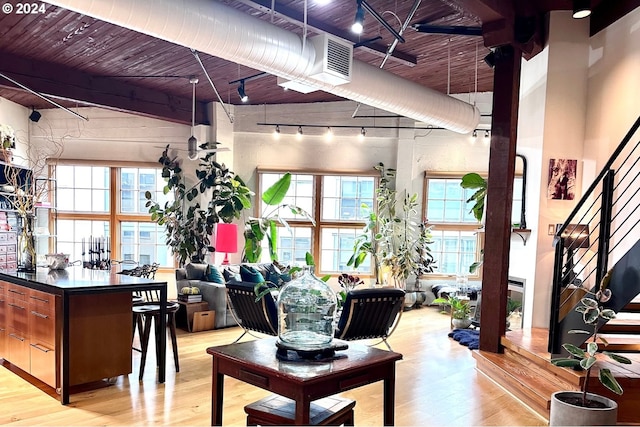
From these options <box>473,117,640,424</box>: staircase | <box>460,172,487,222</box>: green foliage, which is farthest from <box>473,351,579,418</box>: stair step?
<box>460,172,487,222</box>: green foliage

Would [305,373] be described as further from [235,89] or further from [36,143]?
[36,143]

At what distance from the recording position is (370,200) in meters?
8.63

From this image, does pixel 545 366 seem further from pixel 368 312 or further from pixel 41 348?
pixel 41 348

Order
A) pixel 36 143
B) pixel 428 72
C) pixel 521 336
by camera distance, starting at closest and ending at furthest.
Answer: pixel 521 336 → pixel 428 72 → pixel 36 143

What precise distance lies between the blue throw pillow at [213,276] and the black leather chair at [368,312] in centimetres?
271

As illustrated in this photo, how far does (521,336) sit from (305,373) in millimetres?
3369

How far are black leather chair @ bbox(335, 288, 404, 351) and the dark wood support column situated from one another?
40.2 inches

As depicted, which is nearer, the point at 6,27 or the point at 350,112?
the point at 6,27

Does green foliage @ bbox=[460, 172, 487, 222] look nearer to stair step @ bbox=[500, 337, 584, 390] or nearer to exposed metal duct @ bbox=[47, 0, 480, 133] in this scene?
exposed metal duct @ bbox=[47, 0, 480, 133]

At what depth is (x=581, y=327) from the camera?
12.2ft

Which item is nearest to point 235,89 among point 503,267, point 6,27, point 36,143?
point 6,27

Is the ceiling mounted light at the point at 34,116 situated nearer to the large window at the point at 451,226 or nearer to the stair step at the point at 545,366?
the large window at the point at 451,226

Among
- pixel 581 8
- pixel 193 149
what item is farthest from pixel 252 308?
pixel 581 8

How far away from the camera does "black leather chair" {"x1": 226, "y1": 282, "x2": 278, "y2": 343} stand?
4.41 m
